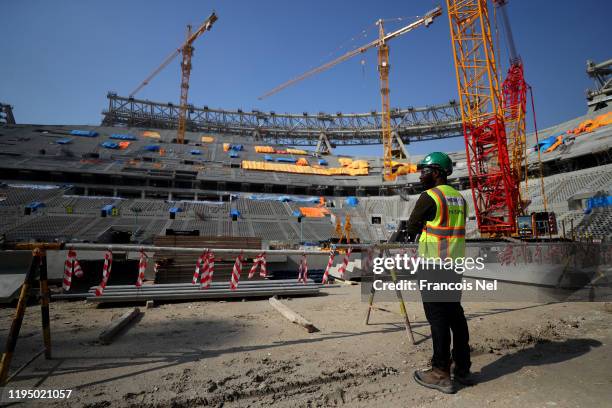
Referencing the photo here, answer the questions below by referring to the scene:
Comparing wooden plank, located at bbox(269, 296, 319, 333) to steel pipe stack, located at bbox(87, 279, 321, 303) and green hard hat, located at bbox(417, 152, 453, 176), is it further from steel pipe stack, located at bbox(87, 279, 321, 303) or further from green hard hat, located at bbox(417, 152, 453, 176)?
green hard hat, located at bbox(417, 152, 453, 176)

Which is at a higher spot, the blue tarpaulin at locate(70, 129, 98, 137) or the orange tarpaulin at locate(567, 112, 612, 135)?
the blue tarpaulin at locate(70, 129, 98, 137)

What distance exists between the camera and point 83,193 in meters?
35.0

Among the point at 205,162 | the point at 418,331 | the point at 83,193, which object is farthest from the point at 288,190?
the point at 418,331

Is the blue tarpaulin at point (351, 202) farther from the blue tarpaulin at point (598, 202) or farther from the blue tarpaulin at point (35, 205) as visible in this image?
the blue tarpaulin at point (35, 205)

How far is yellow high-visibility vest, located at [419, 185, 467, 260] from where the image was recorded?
9.23 feet

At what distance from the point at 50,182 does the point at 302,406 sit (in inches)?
1804

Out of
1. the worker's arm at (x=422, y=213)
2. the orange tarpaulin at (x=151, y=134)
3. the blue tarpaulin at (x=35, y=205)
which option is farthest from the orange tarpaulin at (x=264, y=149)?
the worker's arm at (x=422, y=213)

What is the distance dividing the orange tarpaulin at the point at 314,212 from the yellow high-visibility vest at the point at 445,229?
97.9ft

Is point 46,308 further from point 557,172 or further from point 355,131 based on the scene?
point 355,131

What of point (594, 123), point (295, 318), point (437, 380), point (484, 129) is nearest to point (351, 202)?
point (484, 129)

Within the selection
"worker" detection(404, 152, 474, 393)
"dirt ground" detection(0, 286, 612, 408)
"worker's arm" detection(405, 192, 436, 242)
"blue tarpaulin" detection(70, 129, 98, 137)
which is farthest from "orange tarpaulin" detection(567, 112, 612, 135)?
"blue tarpaulin" detection(70, 129, 98, 137)

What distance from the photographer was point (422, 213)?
284 centimetres

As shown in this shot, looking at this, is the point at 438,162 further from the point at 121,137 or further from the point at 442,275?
the point at 121,137

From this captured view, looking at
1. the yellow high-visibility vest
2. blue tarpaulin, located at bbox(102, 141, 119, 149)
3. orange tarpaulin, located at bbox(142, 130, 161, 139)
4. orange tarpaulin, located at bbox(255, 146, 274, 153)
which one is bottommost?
the yellow high-visibility vest
